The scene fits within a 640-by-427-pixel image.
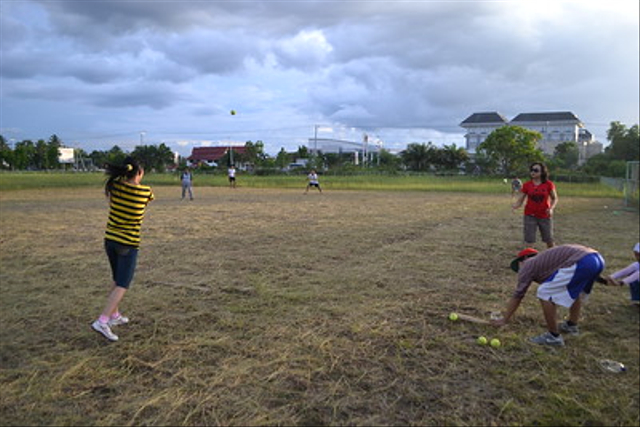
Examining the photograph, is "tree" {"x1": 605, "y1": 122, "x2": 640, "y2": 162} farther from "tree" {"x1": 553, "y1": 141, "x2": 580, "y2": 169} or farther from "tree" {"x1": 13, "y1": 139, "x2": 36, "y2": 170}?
"tree" {"x1": 13, "y1": 139, "x2": 36, "y2": 170}

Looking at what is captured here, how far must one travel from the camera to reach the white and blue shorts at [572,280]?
12.8ft

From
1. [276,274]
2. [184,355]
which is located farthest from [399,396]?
[276,274]

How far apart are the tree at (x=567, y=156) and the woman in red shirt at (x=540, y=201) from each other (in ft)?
191

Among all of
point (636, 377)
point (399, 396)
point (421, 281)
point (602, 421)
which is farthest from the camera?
point (421, 281)

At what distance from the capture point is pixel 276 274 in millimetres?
→ 6910

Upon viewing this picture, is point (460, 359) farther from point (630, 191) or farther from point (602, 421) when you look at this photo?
point (630, 191)

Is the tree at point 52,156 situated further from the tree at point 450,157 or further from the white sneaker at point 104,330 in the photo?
the white sneaker at point 104,330

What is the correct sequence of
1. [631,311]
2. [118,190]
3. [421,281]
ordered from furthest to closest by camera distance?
[421,281] → [631,311] → [118,190]

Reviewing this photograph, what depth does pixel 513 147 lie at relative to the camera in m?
48.9

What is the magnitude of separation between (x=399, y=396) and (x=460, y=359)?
2.91 feet

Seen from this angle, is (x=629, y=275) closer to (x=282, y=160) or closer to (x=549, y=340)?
(x=549, y=340)

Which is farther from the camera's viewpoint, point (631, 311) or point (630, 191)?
point (630, 191)

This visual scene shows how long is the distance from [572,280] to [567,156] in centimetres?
7167

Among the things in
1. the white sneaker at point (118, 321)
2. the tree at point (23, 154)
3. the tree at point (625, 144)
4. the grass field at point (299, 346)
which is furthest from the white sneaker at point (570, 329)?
the tree at point (23, 154)
